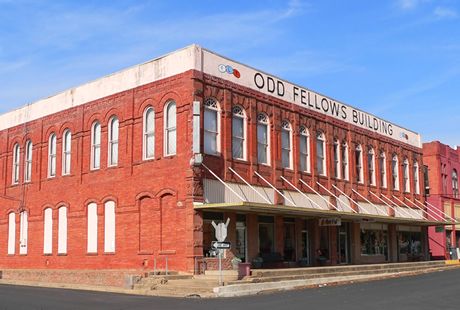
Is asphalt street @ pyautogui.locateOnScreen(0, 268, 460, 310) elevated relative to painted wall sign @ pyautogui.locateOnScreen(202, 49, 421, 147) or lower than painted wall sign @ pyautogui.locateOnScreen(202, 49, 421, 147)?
lower

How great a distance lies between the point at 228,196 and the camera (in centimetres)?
2717

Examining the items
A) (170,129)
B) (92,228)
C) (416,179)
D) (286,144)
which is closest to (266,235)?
(286,144)

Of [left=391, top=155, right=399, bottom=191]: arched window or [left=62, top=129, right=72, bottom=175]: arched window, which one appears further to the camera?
[left=391, top=155, right=399, bottom=191]: arched window

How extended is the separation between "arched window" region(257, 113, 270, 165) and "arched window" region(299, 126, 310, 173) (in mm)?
3151

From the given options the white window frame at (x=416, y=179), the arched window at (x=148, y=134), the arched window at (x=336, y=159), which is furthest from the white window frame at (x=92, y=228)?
the white window frame at (x=416, y=179)

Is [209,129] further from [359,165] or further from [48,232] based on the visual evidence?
[359,165]

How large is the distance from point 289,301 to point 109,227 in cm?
1396

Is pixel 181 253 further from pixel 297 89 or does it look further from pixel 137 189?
pixel 297 89

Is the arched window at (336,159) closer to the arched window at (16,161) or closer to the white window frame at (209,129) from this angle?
the white window frame at (209,129)

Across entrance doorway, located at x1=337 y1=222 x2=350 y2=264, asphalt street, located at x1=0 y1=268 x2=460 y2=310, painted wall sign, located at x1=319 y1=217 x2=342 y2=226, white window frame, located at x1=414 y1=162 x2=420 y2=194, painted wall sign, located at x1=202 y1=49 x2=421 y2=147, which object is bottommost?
asphalt street, located at x1=0 y1=268 x2=460 y2=310

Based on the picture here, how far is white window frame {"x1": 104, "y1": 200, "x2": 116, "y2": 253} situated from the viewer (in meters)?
29.2

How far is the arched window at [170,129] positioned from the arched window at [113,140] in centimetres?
356

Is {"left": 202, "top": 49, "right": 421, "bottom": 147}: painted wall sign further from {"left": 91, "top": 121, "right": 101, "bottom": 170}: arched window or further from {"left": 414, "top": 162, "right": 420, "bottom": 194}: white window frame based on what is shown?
{"left": 91, "top": 121, "right": 101, "bottom": 170}: arched window

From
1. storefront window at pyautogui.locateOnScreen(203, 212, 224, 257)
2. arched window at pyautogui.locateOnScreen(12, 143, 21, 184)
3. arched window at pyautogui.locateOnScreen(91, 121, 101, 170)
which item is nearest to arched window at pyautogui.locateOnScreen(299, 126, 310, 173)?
storefront window at pyautogui.locateOnScreen(203, 212, 224, 257)
